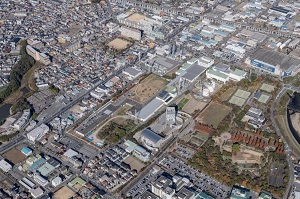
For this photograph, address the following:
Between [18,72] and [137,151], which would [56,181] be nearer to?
[137,151]

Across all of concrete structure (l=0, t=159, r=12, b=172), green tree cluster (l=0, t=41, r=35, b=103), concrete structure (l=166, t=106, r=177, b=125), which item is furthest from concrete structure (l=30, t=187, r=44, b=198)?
green tree cluster (l=0, t=41, r=35, b=103)

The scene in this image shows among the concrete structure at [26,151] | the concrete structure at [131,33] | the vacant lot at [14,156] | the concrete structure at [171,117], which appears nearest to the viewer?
the vacant lot at [14,156]

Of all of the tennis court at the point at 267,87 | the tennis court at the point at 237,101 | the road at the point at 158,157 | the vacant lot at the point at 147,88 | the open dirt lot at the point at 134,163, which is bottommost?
the open dirt lot at the point at 134,163

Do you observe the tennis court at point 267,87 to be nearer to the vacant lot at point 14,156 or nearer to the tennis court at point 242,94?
the tennis court at point 242,94

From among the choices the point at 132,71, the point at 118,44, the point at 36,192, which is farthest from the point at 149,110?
the point at 118,44

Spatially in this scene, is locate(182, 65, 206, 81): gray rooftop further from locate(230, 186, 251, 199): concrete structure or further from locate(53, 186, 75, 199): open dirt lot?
locate(53, 186, 75, 199): open dirt lot

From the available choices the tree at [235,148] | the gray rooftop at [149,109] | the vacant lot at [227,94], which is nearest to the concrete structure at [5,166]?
the gray rooftop at [149,109]

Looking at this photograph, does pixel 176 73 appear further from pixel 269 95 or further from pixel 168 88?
pixel 269 95
